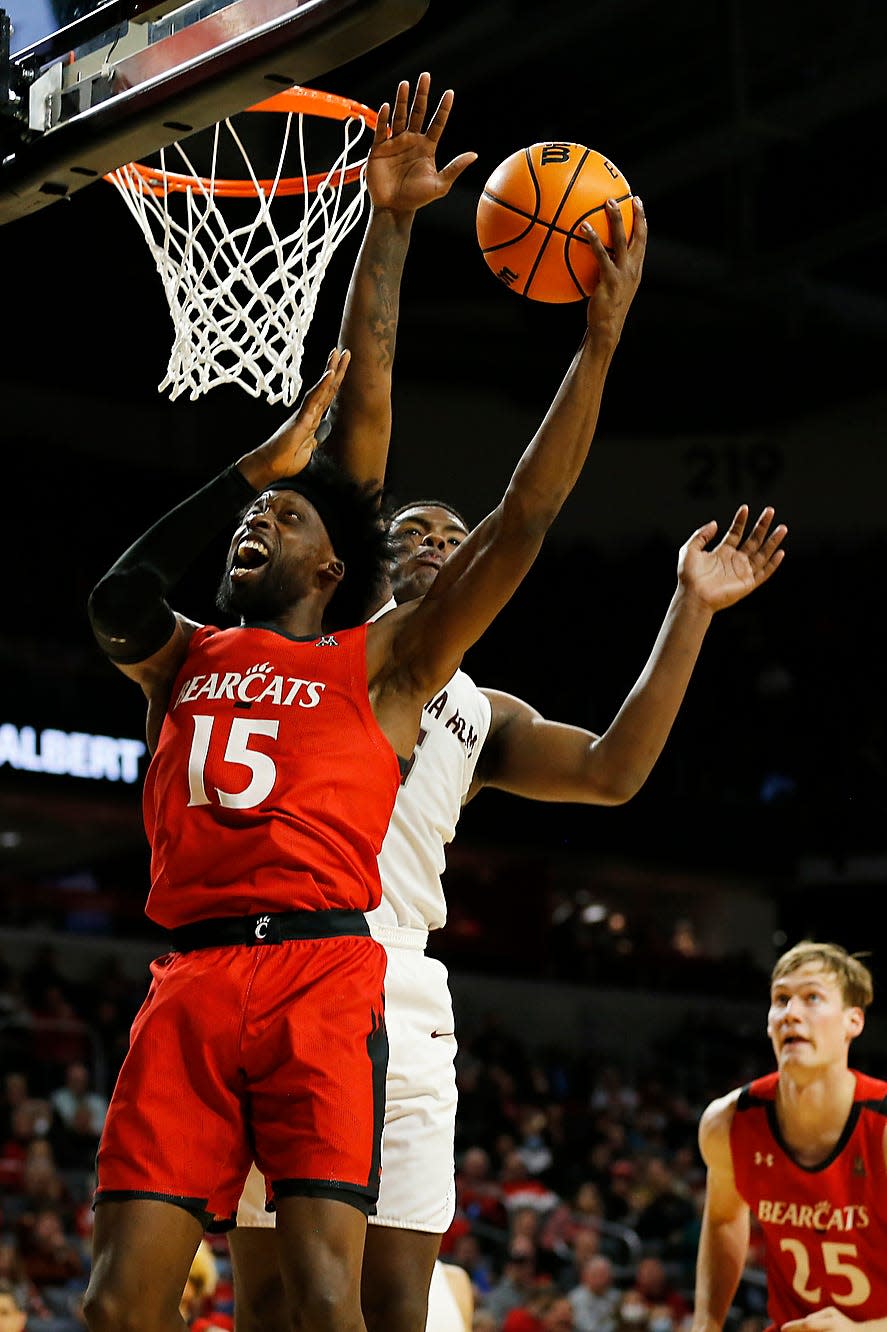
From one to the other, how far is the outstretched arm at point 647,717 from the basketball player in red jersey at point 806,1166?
1192 millimetres

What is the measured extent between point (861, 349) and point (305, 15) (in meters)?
16.5

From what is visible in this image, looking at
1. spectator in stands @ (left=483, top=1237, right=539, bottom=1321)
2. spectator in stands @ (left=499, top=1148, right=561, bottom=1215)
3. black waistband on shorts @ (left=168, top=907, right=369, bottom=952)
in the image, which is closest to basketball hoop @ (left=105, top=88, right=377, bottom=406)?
black waistband on shorts @ (left=168, top=907, right=369, bottom=952)

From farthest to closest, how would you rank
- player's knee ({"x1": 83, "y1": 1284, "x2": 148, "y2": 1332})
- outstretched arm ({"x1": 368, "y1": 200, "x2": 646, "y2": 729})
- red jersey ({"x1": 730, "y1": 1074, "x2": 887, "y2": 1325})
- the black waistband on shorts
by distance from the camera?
1. red jersey ({"x1": 730, "y1": 1074, "x2": 887, "y2": 1325})
2. outstretched arm ({"x1": 368, "y1": 200, "x2": 646, "y2": 729})
3. the black waistband on shorts
4. player's knee ({"x1": 83, "y1": 1284, "x2": 148, "y2": 1332})

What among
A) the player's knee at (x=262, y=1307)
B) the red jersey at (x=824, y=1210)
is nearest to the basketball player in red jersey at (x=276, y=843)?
the player's knee at (x=262, y=1307)

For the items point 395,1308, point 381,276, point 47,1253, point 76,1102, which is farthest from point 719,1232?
point 76,1102

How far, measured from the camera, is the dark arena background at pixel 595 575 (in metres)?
13.5

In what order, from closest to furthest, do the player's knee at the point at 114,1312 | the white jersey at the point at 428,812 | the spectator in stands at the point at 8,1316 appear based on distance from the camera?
the player's knee at the point at 114,1312 < the white jersey at the point at 428,812 < the spectator in stands at the point at 8,1316

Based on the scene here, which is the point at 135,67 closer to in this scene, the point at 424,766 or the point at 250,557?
the point at 250,557

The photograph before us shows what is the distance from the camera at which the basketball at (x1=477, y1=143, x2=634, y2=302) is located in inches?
139

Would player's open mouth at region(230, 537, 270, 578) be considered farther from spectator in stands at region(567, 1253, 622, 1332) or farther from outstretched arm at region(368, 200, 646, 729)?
spectator in stands at region(567, 1253, 622, 1332)

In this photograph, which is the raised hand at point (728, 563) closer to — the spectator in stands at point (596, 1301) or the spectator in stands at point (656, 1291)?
the spectator in stands at point (596, 1301)

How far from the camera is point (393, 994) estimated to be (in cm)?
355

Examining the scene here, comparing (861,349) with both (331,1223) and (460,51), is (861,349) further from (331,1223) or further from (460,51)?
(331,1223)

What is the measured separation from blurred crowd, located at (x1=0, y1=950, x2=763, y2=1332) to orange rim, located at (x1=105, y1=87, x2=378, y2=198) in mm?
4376
